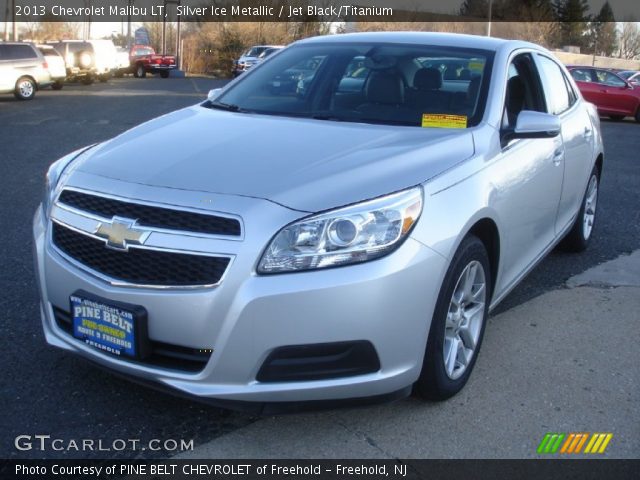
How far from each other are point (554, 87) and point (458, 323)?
8.03ft

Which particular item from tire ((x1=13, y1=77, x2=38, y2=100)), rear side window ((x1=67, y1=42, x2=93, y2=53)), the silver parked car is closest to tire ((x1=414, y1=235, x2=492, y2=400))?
the silver parked car

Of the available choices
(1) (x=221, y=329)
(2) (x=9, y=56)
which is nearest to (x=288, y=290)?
(1) (x=221, y=329)

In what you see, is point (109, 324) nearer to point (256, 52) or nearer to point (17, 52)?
point (17, 52)

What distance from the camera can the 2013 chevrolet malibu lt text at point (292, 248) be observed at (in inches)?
108

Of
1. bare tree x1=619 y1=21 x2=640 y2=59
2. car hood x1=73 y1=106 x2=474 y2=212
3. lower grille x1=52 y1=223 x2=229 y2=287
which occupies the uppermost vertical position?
bare tree x1=619 y1=21 x2=640 y2=59

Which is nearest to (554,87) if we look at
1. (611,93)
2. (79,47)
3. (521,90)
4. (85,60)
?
(521,90)

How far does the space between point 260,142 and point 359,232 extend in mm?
876

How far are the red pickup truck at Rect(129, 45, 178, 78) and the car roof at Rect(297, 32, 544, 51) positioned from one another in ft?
120

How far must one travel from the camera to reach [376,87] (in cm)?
419

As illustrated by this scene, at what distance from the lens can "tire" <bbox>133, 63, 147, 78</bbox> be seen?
130 ft

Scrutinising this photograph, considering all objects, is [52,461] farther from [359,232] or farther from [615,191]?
[615,191]

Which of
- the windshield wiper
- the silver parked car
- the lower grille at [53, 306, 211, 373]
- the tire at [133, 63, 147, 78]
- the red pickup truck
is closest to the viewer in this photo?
the lower grille at [53, 306, 211, 373]

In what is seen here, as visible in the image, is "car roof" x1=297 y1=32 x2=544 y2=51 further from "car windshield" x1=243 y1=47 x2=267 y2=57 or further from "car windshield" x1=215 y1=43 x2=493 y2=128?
"car windshield" x1=243 y1=47 x2=267 y2=57

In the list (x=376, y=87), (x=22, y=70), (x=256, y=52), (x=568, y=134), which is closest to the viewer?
(x=376, y=87)
